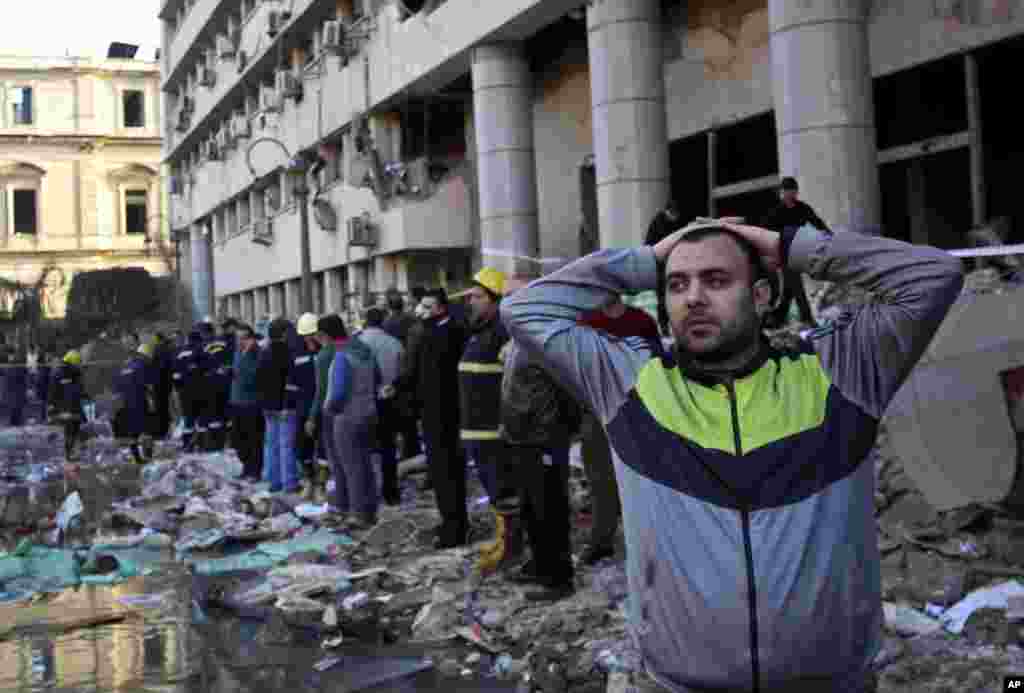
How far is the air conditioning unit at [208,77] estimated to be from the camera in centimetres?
4028

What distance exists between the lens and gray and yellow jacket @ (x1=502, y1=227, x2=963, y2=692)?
7.43ft

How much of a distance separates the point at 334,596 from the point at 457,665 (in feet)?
6.14

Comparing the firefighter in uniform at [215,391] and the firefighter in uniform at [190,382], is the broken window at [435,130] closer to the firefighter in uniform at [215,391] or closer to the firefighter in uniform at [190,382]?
the firefighter in uniform at [190,382]

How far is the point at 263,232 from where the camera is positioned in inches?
1357

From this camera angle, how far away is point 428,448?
8.91 metres

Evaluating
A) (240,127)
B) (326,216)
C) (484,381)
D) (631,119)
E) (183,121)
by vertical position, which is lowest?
(484,381)

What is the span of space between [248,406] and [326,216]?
44.4ft

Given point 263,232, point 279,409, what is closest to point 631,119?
point 279,409

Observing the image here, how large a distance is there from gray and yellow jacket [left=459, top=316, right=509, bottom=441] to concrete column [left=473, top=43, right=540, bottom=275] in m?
9.82

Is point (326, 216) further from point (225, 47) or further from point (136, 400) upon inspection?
point (225, 47)

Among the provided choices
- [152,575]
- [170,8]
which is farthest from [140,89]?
[152,575]

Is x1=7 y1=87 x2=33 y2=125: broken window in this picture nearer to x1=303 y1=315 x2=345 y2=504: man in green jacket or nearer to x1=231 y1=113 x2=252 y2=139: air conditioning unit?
x1=231 y1=113 x2=252 y2=139: air conditioning unit

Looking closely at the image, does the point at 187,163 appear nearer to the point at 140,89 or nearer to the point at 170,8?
the point at 170,8

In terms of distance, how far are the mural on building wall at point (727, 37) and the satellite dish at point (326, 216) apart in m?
12.8
